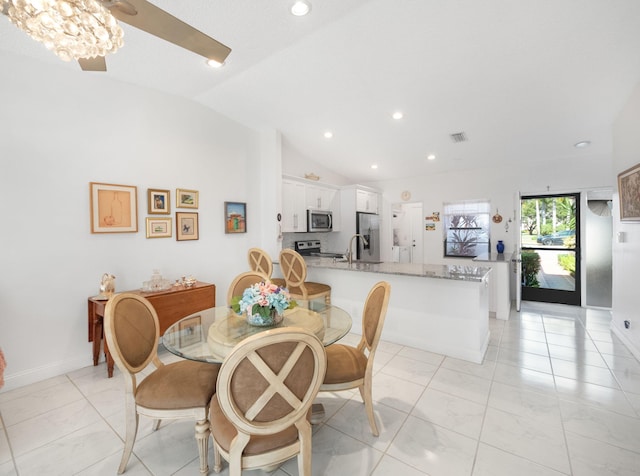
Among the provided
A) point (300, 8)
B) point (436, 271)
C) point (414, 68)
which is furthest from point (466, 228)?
point (300, 8)

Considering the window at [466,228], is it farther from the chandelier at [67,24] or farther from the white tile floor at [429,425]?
the chandelier at [67,24]

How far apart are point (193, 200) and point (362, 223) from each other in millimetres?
3236

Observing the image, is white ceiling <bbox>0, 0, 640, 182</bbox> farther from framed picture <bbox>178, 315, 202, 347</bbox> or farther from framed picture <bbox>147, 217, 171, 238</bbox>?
framed picture <bbox>178, 315, 202, 347</bbox>

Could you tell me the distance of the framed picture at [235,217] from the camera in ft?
13.7

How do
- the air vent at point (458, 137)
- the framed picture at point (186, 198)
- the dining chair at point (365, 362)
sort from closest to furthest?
the dining chair at point (365, 362) → the framed picture at point (186, 198) → the air vent at point (458, 137)

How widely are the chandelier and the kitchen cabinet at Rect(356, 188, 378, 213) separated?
4.86 m

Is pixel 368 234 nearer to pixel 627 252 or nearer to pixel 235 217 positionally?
pixel 235 217

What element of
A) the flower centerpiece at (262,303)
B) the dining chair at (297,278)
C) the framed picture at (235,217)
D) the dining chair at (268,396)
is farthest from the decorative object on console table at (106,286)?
the dining chair at (268,396)

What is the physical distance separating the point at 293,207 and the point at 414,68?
2781 millimetres

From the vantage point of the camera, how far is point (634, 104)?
110 inches

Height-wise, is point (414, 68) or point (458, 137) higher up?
point (414, 68)

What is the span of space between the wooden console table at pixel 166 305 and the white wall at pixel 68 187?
0.53ft

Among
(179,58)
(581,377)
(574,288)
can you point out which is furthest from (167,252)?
(574,288)

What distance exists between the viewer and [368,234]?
5.93m
